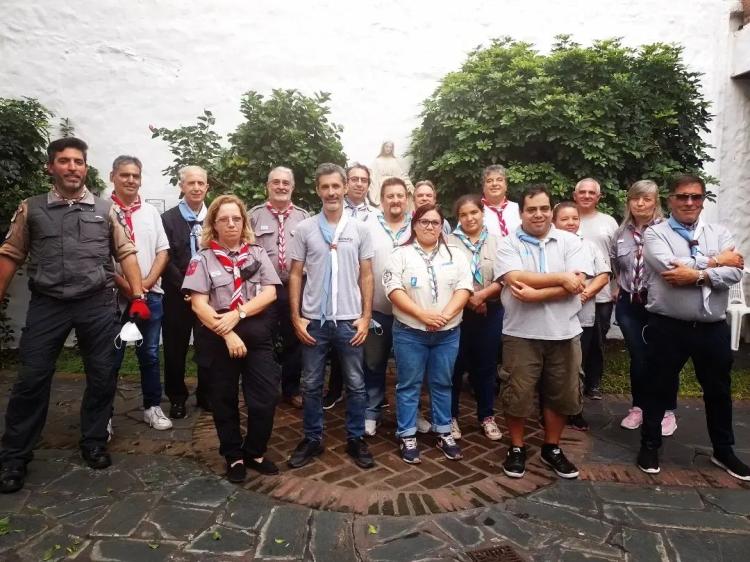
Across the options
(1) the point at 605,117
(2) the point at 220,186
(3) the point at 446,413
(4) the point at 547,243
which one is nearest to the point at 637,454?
(3) the point at 446,413

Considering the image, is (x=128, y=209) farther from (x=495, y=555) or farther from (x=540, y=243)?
(x=495, y=555)

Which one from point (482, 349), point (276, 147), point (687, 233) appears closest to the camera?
point (687, 233)

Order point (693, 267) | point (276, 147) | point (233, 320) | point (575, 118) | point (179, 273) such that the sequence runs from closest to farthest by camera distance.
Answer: point (233, 320) < point (693, 267) < point (179, 273) < point (276, 147) < point (575, 118)

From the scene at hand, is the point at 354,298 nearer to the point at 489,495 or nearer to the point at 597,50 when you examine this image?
the point at 489,495

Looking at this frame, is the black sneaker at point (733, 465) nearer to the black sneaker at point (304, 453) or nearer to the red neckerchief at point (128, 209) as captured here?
the black sneaker at point (304, 453)

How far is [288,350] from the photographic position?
4793mm

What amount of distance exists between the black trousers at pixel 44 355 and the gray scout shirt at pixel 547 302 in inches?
110

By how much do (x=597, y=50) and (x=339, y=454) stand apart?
5.42 meters

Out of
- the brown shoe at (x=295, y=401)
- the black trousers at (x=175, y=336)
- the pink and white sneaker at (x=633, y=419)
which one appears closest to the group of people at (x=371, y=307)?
the black trousers at (x=175, y=336)

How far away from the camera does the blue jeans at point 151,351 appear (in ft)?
13.5

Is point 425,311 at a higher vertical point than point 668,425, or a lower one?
higher

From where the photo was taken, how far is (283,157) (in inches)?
215

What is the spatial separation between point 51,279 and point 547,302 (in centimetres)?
326

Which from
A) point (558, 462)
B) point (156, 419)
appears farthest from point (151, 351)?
point (558, 462)
